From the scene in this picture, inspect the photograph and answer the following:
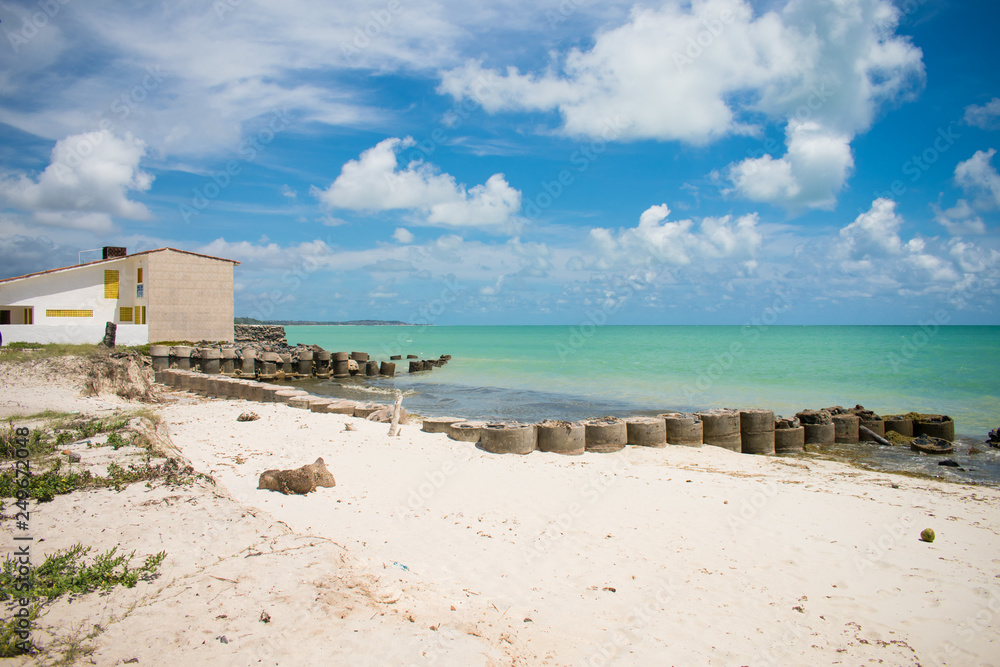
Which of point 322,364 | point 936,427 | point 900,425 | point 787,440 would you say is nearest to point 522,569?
point 787,440

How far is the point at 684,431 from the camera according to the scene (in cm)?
1206

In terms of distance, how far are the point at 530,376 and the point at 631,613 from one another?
25992mm

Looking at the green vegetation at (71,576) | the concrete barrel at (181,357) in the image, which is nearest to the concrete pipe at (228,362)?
the concrete barrel at (181,357)

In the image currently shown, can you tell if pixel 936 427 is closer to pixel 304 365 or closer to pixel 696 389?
pixel 696 389

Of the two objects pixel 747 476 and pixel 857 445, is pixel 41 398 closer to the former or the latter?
pixel 747 476

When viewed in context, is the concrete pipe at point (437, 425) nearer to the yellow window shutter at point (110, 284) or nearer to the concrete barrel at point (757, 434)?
the concrete barrel at point (757, 434)

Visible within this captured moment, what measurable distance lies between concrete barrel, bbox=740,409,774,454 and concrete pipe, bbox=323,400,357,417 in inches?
379

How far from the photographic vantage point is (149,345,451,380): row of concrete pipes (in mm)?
24406

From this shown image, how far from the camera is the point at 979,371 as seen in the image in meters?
30.8

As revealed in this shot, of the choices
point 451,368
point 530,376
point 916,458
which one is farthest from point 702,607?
point 451,368

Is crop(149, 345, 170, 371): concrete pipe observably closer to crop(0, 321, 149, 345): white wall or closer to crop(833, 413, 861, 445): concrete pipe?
crop(0, 321, 149, 345): white wall

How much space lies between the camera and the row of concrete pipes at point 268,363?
2441 cm

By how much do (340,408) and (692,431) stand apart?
28.0 ft

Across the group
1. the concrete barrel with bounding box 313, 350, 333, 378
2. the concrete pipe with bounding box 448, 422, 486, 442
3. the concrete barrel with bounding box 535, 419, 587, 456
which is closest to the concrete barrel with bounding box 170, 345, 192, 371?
the concrete barrel with bounding box 313, 350, 333, 378
